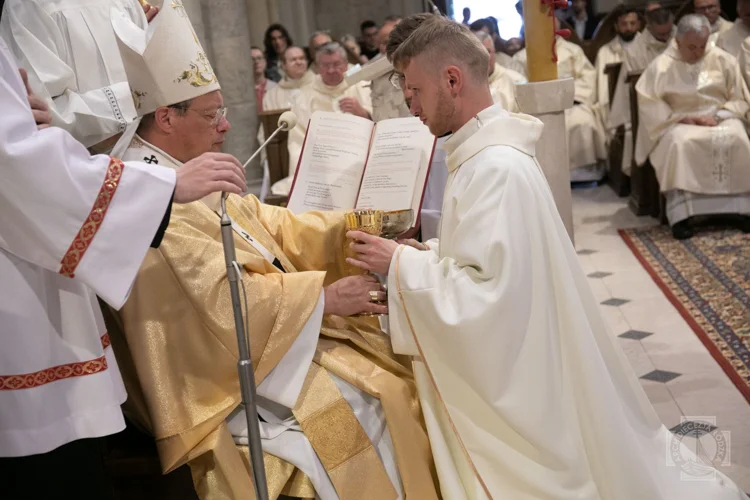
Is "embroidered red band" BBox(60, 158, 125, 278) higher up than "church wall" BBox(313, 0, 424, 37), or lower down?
higher up

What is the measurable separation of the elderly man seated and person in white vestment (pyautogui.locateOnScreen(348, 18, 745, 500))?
480cm

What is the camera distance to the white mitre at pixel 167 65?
2.64m

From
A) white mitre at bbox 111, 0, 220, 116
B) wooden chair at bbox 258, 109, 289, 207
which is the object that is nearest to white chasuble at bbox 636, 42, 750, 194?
wooden chair at bbox 258, 109, 289, 207

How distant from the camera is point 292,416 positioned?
2561 mm

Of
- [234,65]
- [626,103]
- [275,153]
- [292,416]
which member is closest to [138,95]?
[292,416]

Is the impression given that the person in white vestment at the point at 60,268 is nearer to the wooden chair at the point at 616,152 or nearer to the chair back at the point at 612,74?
the wooden chair at the point at 616,152

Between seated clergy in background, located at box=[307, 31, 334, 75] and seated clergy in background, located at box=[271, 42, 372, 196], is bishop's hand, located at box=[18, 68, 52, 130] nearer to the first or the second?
seated clergy in background, located at box=[271, 42, 372, 196]

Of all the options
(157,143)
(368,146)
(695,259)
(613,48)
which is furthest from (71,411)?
(613,48)

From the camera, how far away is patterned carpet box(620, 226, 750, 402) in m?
4.58

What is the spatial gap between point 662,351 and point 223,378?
2.88 metres

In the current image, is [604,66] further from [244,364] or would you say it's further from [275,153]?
[244,364]

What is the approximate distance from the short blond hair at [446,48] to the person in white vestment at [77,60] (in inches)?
43.0

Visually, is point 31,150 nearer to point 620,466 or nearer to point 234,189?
point 234,189

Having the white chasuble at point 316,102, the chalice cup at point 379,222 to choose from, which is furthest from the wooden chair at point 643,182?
the chalice cup at point 379,222
